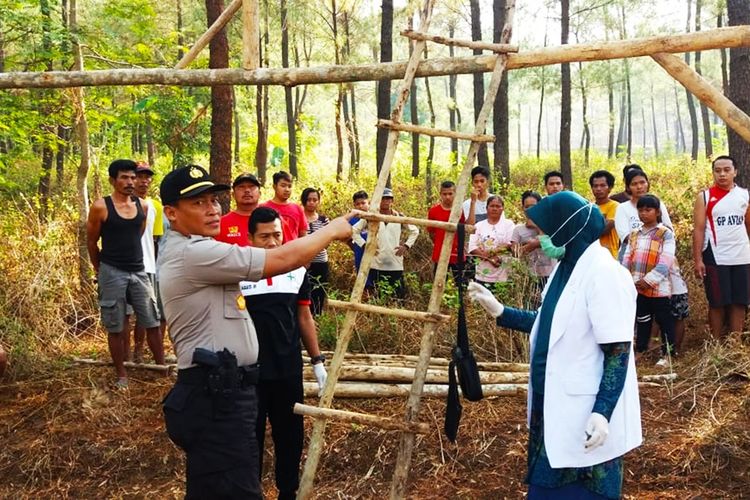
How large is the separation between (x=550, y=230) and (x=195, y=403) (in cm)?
168

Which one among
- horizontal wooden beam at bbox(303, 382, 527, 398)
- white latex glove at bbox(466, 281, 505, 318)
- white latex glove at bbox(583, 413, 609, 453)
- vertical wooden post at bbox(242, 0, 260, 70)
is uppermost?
vertical wooden post at bbox(242, 0, 260, 70)

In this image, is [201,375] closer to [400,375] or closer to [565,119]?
[400,375]

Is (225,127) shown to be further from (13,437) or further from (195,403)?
(195,403)

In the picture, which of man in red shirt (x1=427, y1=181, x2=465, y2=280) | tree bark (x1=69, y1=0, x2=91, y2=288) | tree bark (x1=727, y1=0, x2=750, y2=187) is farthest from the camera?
tree bark (x1=69, y1=0, x2=91, y2=288)

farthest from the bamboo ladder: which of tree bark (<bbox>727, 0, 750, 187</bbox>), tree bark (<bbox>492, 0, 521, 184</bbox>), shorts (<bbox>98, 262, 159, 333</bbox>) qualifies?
tree bark (<bbox>492, 0, 521, 184</bbox>)

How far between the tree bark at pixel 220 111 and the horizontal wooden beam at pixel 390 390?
359 cm

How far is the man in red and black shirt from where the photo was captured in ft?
11.1

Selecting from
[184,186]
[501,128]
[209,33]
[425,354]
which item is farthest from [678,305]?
[501,128]

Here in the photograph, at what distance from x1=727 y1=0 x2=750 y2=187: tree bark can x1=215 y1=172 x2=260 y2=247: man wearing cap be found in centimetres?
609

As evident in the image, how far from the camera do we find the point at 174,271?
255 centimetres

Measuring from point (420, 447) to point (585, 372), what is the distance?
2252 millimetres

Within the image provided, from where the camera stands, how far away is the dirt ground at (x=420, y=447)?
3.97 metres

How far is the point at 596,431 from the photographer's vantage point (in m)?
2.31

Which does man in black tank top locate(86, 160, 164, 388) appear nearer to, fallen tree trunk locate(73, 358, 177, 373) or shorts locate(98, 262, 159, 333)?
shorts locate(98, 262, 159, 333)
